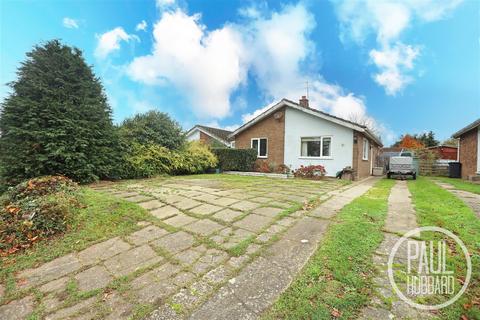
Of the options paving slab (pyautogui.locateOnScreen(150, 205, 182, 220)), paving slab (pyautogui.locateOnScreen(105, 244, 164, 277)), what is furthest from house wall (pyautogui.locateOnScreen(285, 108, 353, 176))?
paving slab (pyautogui.locateOnScreen(105, 244, 164, 277))

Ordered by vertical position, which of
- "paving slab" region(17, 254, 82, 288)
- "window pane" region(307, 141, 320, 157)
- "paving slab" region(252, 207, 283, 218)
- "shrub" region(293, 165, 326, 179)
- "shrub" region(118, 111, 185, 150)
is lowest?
"paving slab" region(17, 254, 82, 288)

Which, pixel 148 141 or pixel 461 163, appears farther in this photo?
pixel 461 163

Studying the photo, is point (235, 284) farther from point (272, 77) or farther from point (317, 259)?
point (272, 77)

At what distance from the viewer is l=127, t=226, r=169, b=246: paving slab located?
10.6 ft

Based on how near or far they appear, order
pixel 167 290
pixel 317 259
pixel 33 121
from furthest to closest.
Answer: pixel 33 121
pixel 317 259
pixel 167 290

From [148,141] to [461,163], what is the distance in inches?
777

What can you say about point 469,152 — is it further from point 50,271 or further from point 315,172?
point 50,271

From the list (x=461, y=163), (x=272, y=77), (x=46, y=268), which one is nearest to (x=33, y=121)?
(x=46, y=268)

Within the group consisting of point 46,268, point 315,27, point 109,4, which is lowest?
point 46,268

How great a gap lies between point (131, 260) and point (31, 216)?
2.25m

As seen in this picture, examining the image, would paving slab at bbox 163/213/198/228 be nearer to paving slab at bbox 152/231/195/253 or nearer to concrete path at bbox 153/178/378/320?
paving slab at bbox 152/231/195/253

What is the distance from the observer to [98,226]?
3.62 metres

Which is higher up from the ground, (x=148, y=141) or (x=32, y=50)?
(x=32, y=50)

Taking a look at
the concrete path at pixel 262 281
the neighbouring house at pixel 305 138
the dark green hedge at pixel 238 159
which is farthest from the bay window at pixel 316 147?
the concrete path at pixel 262 281
